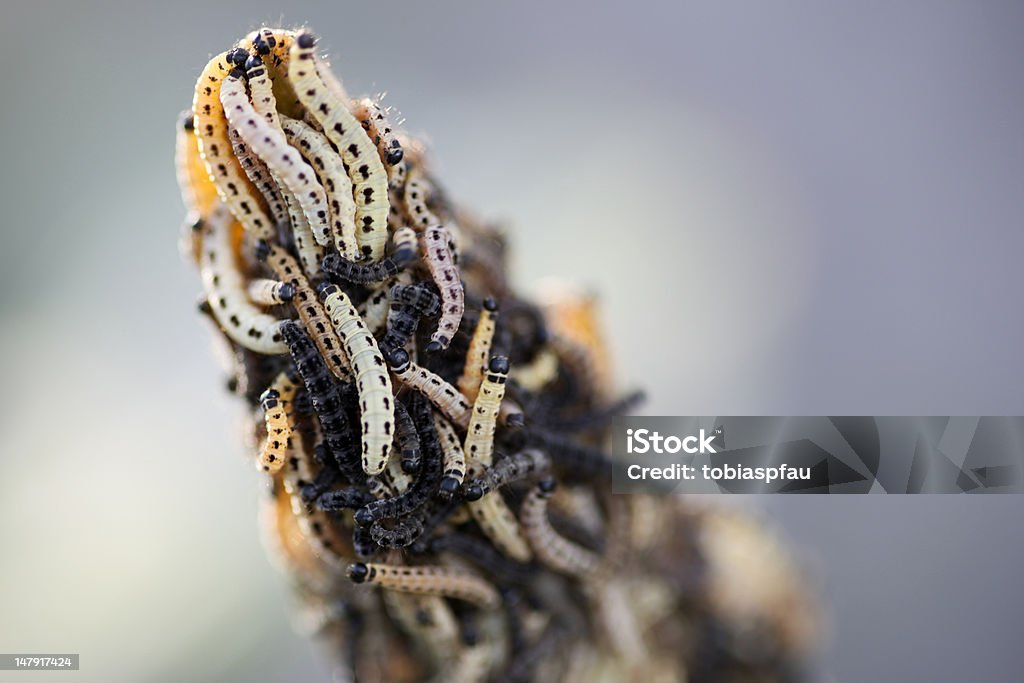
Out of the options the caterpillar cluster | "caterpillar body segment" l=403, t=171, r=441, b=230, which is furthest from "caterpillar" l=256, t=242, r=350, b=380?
"caterpillar body segment" l=403, t=171, r=441, b=230

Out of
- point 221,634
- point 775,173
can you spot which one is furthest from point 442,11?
point 221,634

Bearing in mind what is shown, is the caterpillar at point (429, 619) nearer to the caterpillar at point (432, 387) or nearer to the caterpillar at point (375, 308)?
the caterpillar at point (432, 387)

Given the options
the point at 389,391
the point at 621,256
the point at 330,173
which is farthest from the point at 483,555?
the point at 621,256

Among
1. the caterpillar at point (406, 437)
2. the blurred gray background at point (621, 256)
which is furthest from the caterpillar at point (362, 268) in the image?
the blurred gray background at point (621, 256)

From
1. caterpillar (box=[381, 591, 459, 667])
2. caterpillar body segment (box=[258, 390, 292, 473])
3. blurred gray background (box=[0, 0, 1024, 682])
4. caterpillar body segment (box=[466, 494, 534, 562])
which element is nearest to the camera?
caterpillar body segment (box=[258, 390, 292, 473])

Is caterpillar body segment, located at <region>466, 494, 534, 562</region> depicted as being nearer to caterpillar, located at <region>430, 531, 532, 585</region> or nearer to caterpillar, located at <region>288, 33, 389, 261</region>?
caterpillar, located at <region>430, 531, 532, 585</region>

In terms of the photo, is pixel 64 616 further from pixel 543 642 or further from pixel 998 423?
pixel 998 423
